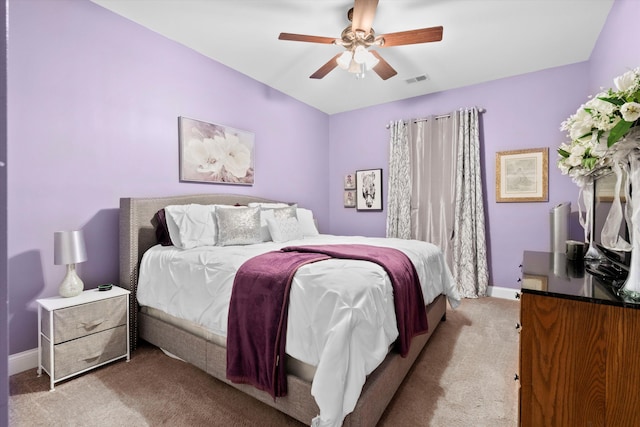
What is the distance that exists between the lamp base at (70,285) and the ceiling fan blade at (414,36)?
2944mm

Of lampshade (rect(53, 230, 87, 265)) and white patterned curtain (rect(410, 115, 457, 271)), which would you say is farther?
white patterned curtain (rect(410, 115, 457, 271))

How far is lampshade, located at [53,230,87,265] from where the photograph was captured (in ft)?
6.47


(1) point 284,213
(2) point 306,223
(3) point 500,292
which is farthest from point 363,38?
(3) point 500,292

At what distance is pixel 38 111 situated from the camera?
6.86ft

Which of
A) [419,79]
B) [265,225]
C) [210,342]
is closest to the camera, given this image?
[210,342]

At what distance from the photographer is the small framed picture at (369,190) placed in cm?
466

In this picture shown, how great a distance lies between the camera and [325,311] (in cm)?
140

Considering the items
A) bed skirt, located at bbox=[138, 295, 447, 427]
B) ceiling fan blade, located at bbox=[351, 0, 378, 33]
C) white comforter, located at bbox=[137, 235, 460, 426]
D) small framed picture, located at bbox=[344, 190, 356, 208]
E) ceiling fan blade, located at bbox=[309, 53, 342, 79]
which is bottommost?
bed skirt, located at bbox=[138, 295, 447, 427]

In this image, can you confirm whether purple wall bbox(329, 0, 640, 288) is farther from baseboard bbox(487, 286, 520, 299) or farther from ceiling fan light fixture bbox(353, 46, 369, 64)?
ceiling fan light fixture bbox(353, 46, 369, 64)

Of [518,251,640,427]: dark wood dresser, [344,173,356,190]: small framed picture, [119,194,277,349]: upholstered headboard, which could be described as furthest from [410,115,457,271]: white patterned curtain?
[119,194,277,349]: upholstered headboard

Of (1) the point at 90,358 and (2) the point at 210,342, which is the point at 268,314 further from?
(1) the point at 90,358

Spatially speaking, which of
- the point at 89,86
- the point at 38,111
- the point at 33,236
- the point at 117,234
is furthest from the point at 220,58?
the point at 33,236

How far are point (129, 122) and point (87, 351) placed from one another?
187cm

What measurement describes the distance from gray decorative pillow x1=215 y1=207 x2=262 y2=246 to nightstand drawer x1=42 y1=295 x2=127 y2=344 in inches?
34.8
